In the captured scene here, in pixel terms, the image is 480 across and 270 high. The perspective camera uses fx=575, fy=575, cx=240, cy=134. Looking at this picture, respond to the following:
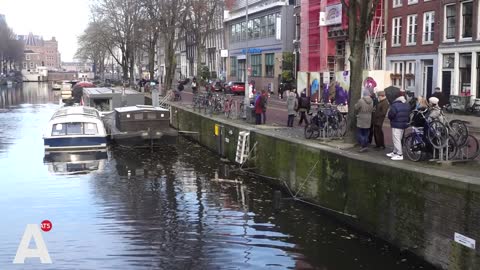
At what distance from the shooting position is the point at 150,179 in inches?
763

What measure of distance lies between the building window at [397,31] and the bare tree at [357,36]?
23.7 m

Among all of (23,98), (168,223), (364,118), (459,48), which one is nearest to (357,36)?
(364,118)

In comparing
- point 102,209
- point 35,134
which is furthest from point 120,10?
point 102,209

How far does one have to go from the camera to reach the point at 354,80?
1596 cm

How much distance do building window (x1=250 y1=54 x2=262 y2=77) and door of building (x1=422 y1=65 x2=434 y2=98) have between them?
27755mm

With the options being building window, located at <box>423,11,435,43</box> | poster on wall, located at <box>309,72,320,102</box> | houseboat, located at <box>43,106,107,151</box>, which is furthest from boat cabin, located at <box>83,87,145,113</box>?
building window, located at <box>423,11,435,43</box>

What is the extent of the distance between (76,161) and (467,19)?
2205cm

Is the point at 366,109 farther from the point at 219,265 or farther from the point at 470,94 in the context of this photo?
the point at 470,94

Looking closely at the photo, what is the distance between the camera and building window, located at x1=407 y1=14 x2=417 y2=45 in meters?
36.8

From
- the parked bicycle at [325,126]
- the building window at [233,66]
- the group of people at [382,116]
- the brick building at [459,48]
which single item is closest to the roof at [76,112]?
the parked bicycle at [325,126]

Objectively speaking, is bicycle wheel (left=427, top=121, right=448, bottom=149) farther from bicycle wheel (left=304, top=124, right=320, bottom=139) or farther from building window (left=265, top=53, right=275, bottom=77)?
building window (left=265, top=53, right=275, bottom=77)

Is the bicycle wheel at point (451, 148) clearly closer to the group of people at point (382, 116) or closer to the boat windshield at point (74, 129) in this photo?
the group of people at point (382, 116)

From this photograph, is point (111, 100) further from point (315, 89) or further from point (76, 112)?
point (315, 89)

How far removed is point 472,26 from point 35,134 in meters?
24.7
